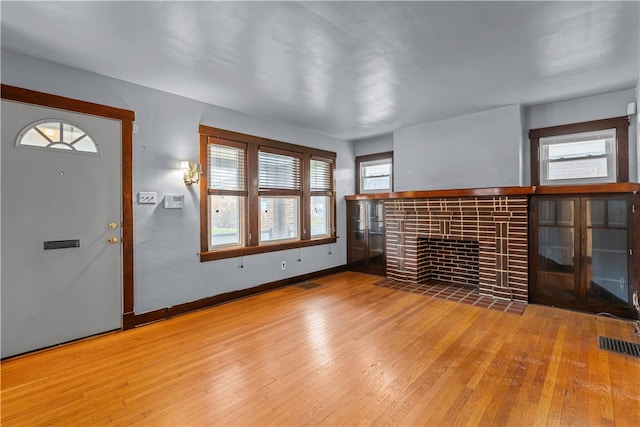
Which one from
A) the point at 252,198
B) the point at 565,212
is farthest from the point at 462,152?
the point at 252,198

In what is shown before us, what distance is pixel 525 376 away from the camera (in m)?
2.38

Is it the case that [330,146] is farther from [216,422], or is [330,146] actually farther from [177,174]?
[216,422]

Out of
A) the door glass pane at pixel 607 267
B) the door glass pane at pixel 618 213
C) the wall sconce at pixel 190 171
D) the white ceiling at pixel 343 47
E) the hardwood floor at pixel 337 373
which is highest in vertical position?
the white ceiling at pixel 343 47

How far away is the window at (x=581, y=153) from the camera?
12.5 ft

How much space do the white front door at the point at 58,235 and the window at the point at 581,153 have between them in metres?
5.45

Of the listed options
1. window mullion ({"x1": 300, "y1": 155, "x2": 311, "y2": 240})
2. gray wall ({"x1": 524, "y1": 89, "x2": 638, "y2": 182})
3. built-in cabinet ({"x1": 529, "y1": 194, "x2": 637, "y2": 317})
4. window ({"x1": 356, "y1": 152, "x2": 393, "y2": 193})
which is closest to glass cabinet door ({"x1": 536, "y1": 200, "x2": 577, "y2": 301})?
built-in cabinet ({"x1": 529, "y1": 194, "x2": 637, "y2": 317})

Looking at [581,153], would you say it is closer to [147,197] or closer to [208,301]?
[208,301]

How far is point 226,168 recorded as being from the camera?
443cm

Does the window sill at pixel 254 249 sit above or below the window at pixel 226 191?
below

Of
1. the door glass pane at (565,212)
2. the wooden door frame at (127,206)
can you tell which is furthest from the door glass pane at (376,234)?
the wooden door frame at (127,206)

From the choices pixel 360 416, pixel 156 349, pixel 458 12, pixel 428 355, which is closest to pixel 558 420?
pixel 428 355

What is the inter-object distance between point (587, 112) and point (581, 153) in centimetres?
52

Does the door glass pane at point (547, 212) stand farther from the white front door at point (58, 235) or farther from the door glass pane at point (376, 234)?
the white front door at point (58, 235)

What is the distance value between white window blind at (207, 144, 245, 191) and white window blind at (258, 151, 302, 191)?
34 centimetres
